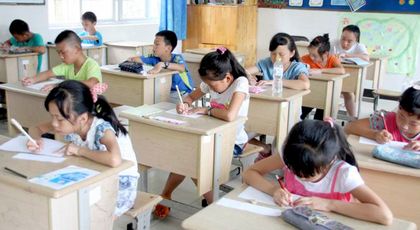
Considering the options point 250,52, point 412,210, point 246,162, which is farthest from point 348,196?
point 250,52

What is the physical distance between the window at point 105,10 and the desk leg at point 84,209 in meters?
5.42

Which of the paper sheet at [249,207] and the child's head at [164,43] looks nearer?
the paper sheet at [249,207]

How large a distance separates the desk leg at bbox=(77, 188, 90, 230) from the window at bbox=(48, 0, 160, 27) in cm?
542

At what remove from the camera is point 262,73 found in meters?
4.05

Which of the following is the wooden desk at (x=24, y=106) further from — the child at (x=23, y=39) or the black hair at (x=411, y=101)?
the black hair at (x=411, y=101)

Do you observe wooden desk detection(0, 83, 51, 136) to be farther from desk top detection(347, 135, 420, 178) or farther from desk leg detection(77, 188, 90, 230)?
desk top detection(347, 135, 420, 178)

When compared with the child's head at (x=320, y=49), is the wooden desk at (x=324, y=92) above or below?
below

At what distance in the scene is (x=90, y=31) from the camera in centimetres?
655

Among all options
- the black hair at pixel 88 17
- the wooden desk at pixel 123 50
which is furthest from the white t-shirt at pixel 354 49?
the black hair at pixel 88 17

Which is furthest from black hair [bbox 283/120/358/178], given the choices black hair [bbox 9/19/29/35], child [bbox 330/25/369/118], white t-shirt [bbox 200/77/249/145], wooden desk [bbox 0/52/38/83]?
black hair [bbox 9/19/29/35]

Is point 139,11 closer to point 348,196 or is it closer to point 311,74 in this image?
point 311,74

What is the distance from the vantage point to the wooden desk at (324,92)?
14.2 feet

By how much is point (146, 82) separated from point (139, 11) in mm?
4351

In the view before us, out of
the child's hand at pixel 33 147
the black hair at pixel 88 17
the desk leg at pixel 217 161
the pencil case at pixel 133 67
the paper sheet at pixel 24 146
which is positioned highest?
the black hair at pixel 88 17
